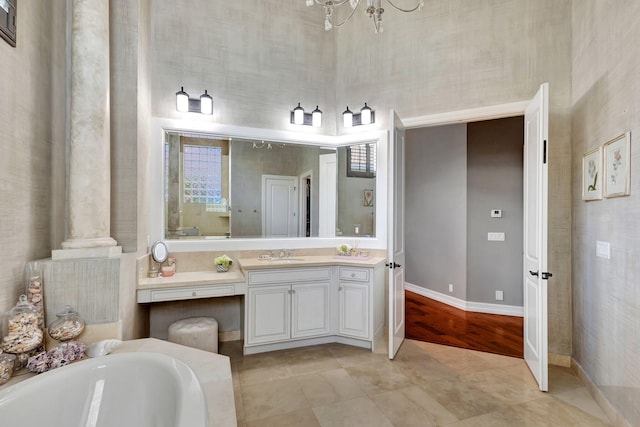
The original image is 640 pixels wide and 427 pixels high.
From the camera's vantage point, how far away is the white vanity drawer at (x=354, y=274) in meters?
3.10

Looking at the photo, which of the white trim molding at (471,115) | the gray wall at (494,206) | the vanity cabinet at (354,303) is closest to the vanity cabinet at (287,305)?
the vanity cabinet at (354,303)

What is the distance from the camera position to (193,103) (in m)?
3.20

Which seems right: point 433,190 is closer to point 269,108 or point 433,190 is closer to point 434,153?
point 434,153

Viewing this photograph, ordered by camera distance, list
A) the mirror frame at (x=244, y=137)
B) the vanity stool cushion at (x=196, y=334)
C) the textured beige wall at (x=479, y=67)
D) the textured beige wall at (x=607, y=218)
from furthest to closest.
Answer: the mirror frame at (x=244, y=137)
the textured beige wall at (x=479, y=67)
the vanity stool cushion at (x=196, y=334)
the textured beige wall at (x=607, y=218)

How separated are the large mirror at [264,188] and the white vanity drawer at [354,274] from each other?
0.63 m

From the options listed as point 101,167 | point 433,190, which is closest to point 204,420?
point 101,167

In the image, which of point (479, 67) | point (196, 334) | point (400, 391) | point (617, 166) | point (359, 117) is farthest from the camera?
point (359, 117)

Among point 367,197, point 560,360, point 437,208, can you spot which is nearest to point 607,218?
point 560,360

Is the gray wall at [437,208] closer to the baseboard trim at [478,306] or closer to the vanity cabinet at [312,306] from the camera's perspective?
the baseboard trim at [478,306]

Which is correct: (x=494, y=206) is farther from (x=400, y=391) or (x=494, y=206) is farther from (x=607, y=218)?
(x=400, y=391)

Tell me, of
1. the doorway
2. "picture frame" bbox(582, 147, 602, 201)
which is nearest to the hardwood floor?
the doorway

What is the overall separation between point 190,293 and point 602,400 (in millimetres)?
3286

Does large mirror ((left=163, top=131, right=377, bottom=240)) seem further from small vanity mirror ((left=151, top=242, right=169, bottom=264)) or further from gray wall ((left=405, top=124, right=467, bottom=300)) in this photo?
gray wall ((left=405, top=124, right=467, bottom=300))

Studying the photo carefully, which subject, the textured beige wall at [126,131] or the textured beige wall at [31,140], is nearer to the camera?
→ the textured beige wall at [31,140]
